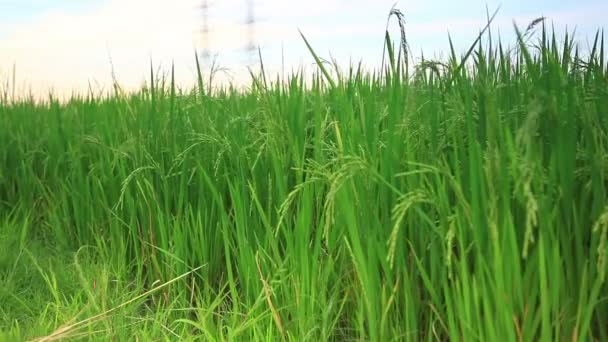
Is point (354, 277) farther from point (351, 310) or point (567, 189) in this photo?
point (567, 189)

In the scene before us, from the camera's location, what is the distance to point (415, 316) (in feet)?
4.80

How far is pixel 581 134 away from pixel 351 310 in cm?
77

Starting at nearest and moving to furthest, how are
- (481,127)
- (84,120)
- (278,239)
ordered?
1. (481,127)
2. (278,239)
3. (84,120)

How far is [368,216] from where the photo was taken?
1.46 metres

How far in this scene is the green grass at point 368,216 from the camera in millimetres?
1256

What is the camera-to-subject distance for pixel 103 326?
1.89m

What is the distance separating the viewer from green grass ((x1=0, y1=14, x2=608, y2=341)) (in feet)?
4.12

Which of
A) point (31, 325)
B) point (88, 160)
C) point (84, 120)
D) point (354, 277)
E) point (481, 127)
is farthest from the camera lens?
point (84, 120)

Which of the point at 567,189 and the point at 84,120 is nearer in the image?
the point at 567,189

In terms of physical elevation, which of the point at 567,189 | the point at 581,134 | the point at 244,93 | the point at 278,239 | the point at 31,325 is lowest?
the point at 31,325

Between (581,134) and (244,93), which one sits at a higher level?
(244,93)

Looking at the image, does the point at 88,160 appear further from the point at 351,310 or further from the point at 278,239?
the point at 351,310

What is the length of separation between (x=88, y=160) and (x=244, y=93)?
85 centimetres

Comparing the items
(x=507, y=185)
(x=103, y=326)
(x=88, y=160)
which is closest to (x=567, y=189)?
(x=507, y=185)
